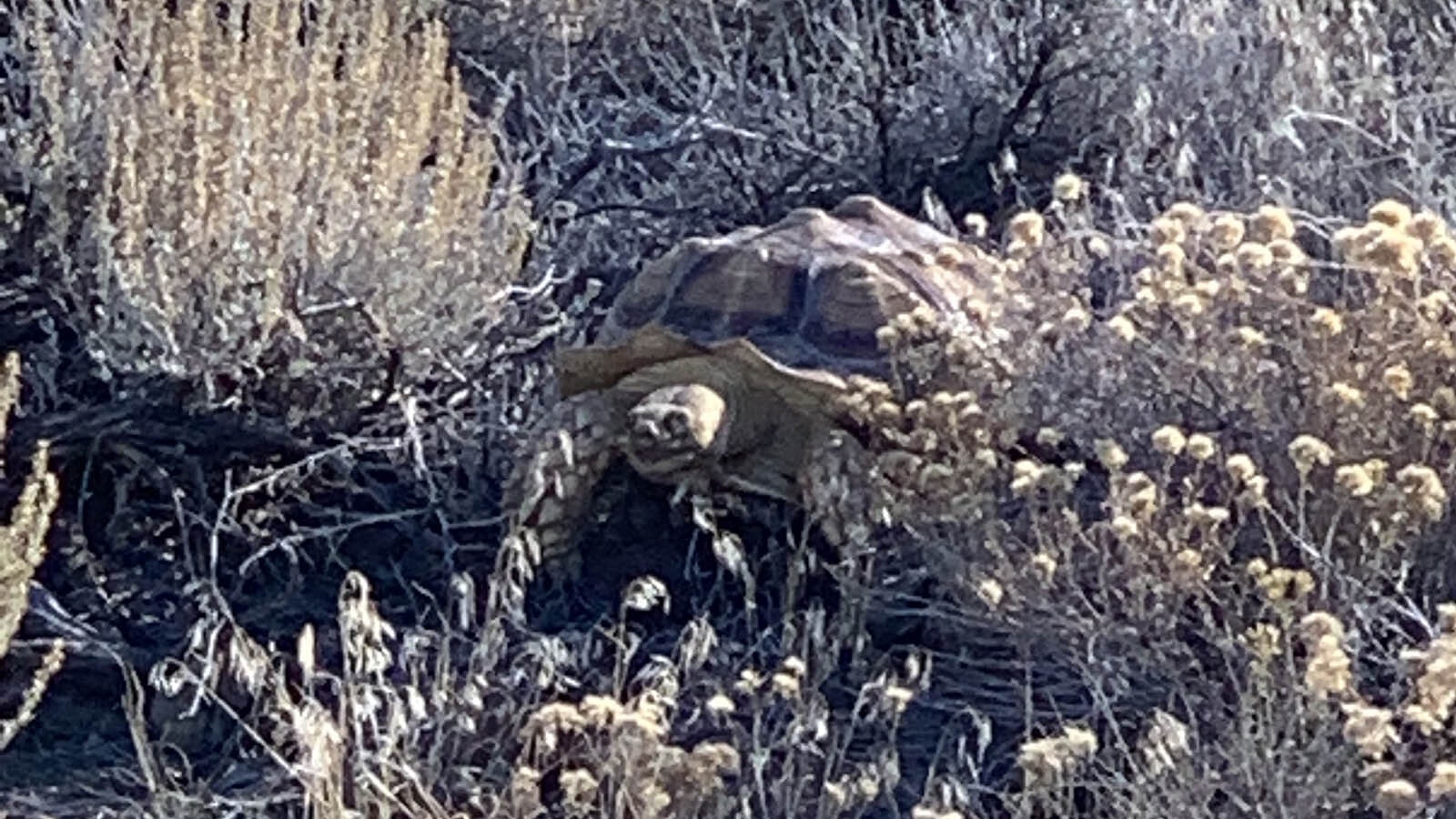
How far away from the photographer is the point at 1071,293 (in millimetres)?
3818

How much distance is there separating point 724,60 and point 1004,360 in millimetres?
2001

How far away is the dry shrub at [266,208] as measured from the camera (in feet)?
13.7

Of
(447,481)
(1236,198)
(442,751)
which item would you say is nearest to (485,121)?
(447,481)

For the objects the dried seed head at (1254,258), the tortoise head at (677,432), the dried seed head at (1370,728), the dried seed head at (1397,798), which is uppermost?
the dried seed head at (1254,258)

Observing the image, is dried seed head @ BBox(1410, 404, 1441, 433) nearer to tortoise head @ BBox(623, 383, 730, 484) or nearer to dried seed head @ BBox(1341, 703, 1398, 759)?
dried seed head @ BBox(1341, 703, 1398, 759)

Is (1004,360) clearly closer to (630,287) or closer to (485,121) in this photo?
(630,287)

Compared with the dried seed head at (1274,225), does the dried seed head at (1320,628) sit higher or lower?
lower

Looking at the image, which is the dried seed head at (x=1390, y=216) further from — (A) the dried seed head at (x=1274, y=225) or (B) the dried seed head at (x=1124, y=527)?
(B) the dried seed head at (x=1124, y=527)

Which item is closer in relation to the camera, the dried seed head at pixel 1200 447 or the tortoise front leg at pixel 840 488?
the dried seed head at pixel 1200 447

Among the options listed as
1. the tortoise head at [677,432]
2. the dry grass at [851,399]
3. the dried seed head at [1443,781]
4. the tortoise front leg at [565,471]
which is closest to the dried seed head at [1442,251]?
the dry grass at [851,399]

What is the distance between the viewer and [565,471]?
13.4ft

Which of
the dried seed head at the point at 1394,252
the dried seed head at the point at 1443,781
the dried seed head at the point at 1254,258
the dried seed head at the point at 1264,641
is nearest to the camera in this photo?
the dried seed head at the point at 1443,781

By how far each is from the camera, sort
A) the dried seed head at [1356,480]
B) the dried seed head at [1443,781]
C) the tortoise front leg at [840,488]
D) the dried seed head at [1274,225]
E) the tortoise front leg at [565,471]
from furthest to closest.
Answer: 1. the tortoise front leg at [565,471]
2. the tortoise front leg at [840,488]
3. the dried seed head at [1274,225]
4. the dried seed head at [1356,480]
5. the dried seed head at [1443,781]

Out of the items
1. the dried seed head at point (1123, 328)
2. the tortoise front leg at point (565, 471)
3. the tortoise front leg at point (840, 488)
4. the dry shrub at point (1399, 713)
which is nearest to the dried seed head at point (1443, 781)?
the dry shrub at point (1399, 713)
